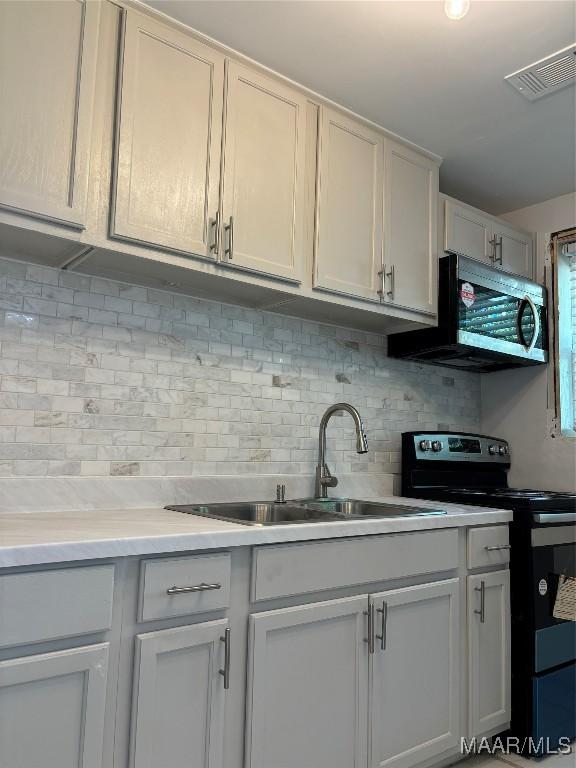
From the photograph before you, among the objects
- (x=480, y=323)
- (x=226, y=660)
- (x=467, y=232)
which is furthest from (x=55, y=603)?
(x=467, y=232)

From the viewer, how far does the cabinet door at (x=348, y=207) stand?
229 centimetres

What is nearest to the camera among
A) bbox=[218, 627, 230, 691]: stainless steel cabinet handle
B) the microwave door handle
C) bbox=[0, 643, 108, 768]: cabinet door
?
bbox=[0, 643, 108, 768]: cabinet door

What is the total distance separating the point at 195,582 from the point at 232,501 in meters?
0.79

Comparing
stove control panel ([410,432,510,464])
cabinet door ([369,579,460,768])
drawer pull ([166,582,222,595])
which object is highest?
stove control panel ([410,432,510,464])

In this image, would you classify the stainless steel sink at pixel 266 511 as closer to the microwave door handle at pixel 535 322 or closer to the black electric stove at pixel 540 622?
the black electric stove at pixel 540 622

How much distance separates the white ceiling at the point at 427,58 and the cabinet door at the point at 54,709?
1.85 m

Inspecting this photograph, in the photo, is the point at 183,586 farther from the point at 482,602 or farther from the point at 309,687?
the point at 482,602

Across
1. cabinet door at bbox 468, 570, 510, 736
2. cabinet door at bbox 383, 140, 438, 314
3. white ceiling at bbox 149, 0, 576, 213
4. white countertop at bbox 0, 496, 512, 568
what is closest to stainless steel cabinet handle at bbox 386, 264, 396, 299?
cabinet door at bbox 383, 140, 438, 314

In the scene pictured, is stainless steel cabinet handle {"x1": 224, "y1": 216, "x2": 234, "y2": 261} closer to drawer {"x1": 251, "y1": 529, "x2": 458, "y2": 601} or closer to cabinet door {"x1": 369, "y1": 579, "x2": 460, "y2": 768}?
drawer {"x1": 251, "y1": 529, "x2": 458, "y2": 601}

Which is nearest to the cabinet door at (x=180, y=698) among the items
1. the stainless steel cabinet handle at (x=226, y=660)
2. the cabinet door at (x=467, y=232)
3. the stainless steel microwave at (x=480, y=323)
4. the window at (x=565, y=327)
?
the stainless steel cabinet handle at (x=226, y=660)

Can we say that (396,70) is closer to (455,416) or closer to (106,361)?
(106,361)

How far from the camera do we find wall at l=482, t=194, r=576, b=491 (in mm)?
3066

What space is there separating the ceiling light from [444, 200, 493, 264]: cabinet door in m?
1.08

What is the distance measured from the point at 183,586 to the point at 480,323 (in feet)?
6.11
